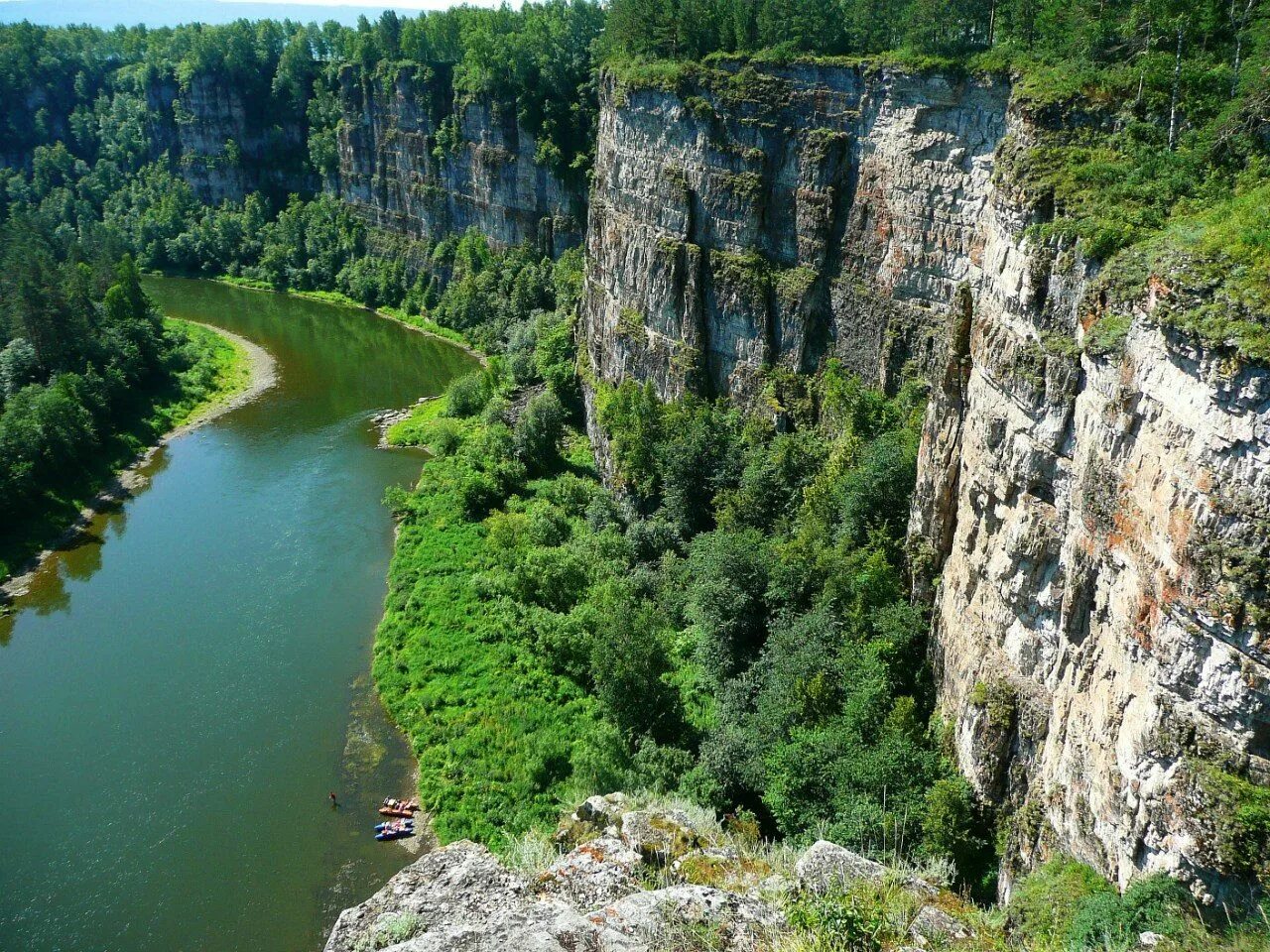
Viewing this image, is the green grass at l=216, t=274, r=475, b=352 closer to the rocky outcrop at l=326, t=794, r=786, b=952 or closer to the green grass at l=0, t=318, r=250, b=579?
the green grass at l=0, t=318, r=250, b=579

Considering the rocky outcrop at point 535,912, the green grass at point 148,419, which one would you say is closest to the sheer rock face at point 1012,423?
the rocky outcrop at point 535,912

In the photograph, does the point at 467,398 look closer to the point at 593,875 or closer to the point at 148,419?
the point at 148,419

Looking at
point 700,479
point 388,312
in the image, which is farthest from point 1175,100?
point 388,312

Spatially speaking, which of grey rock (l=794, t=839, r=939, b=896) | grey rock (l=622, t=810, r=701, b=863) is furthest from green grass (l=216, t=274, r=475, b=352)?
grey rock (l=794, t=839, r=939, b=896)

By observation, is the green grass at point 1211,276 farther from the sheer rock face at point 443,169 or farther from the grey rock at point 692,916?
the sheer rock face at point 443,169

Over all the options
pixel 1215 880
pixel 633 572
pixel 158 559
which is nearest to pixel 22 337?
pixel 158 559

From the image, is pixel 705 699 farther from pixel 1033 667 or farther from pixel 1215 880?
pixel 1215 880
